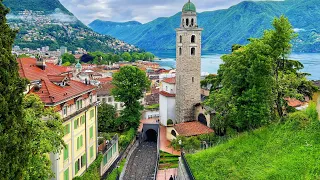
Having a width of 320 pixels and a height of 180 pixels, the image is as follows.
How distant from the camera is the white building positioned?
5216cm

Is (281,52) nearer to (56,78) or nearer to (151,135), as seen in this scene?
(56,78)

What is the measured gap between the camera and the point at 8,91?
1344 cm

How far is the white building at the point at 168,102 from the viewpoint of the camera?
171ft

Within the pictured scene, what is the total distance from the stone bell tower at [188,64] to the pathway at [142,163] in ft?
22.7

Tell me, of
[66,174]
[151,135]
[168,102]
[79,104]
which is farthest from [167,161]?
[168,102]

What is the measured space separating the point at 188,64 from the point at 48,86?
2774cm

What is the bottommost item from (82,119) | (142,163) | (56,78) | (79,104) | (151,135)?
(142,163)

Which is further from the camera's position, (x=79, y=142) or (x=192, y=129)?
(x=192, y=129)

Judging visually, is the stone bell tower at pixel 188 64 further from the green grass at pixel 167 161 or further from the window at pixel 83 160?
the window at pixel 83 160

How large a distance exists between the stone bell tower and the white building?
2.46 meters

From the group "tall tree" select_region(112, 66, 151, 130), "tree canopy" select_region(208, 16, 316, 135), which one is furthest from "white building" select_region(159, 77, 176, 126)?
"tree canopy" select_region(208, 16, 316, 135)

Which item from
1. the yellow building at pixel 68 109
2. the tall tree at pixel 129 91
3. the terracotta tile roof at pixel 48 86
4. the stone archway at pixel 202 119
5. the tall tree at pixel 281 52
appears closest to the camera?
the terracotta tile roof at pixel 48 86

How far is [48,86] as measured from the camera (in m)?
23.6

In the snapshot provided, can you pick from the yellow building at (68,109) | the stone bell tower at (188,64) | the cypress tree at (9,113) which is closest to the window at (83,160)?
the yellow building at (68,109)
